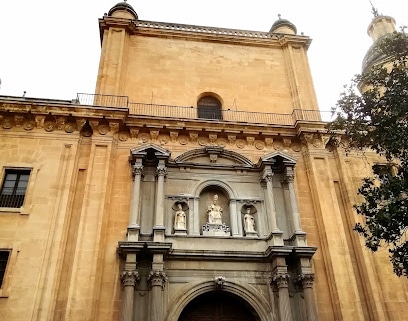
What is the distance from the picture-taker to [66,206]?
42.4ft

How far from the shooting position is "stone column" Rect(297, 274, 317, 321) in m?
11.8

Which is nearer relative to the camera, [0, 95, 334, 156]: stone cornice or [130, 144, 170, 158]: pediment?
[130, 144, 170, 158]: pediment

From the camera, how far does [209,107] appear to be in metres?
17.3

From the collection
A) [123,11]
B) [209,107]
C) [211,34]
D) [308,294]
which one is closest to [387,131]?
[308,294]

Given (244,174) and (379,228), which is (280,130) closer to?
(244,174)

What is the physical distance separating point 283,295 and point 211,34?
1217cm

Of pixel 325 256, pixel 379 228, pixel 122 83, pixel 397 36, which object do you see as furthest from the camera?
pixel 122 83

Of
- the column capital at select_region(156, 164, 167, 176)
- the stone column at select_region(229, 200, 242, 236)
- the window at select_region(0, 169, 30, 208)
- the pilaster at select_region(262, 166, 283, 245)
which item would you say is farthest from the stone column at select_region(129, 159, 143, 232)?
the pilaster at select_region(262, 166, 283, 245)

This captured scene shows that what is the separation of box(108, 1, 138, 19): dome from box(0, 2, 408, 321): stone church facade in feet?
6.32

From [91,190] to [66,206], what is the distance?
2.94 ft

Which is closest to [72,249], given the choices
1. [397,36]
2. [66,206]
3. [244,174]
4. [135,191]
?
[66,206]

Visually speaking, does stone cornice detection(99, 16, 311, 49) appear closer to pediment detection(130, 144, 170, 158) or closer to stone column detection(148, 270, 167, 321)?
pediment detection(130, 144, 170, 158)

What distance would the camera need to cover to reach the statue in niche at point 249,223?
44.2 feet

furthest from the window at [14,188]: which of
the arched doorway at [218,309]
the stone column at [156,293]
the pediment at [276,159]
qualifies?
the pediment at [276,159]
